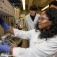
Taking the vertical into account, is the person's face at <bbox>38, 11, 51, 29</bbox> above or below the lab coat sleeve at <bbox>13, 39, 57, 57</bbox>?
above

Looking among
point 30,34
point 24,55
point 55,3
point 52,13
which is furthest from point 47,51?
point 55,3

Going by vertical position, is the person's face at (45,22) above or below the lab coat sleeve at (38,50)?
above

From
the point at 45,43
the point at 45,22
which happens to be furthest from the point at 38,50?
the point at 45,22

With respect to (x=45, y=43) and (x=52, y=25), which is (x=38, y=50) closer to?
(x=45, y=43)

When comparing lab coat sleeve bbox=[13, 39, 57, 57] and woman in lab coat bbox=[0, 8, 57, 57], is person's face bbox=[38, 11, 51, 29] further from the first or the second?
lab coat sleeve bbox=[13, 39, 57, 57]

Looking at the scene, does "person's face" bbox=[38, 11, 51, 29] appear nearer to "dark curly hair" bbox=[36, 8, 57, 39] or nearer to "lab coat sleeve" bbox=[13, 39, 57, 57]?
"dark curly hair" bbox=[36, 8, 57, 39]

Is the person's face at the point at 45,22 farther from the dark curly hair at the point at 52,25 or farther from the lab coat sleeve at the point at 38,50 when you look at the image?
the lab coat sleeve at the point at 38,50

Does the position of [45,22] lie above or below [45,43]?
above

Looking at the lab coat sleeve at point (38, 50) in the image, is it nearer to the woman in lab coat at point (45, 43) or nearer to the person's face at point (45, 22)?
the woman in lab coat at point (45, 43)

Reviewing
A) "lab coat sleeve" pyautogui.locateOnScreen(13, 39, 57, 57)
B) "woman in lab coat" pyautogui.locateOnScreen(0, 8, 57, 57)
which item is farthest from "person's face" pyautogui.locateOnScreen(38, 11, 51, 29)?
"lab coat sleeve" pyautogui.locateOnScreen(13, 39, 57, 57)

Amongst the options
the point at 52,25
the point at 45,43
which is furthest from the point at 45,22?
the point at 45,43

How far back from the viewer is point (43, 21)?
1840 millimetres

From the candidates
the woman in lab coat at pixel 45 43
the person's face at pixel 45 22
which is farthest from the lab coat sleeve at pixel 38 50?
the person's face at pixel 45 22

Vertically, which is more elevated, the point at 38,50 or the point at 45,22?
the point at 45,22
